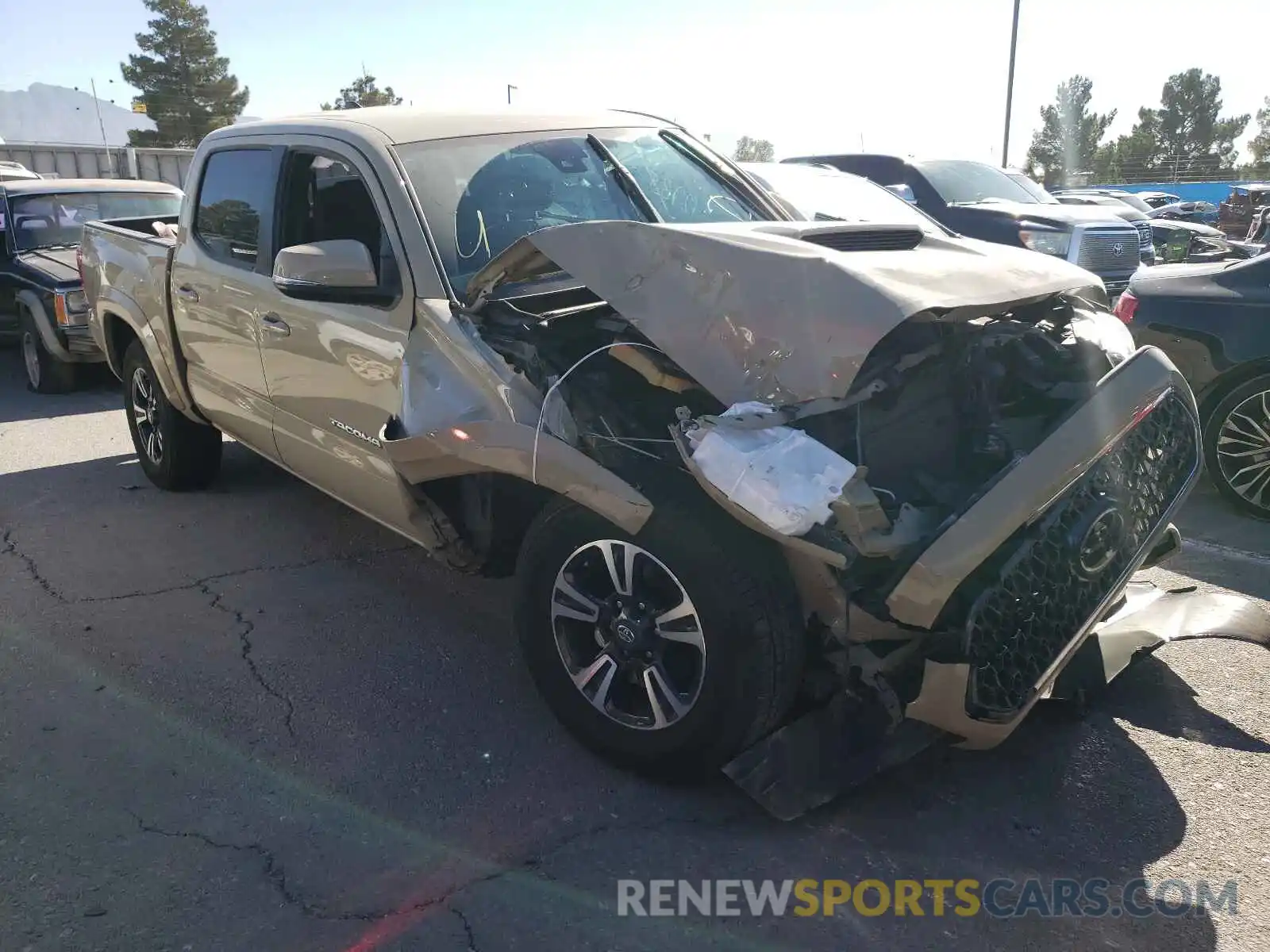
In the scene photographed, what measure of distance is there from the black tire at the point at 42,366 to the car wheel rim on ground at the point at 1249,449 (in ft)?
30.3

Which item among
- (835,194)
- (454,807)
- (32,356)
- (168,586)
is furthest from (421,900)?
(32,356)

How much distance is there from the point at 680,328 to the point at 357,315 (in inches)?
58.7

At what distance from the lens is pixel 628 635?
3.02m

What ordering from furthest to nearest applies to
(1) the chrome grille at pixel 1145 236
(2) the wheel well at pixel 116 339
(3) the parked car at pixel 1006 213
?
(1) the chrome grille at pixel 1145 236 → (3) the parked car at pixel 1006 213 → (2) the wheel well at pixel 116 339

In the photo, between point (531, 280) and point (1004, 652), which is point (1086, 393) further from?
point (531, 280)

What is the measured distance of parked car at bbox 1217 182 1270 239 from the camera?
25.5 m

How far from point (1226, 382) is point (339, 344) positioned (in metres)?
4.63

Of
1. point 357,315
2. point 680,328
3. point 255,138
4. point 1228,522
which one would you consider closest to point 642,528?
point 680,328

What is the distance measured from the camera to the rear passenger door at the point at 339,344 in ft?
12.2

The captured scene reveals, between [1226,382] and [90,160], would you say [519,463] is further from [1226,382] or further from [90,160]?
[90,160]

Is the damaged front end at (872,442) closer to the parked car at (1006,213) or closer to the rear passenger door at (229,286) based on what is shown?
the rear passenger door at (229,286)

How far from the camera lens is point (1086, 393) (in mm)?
3018

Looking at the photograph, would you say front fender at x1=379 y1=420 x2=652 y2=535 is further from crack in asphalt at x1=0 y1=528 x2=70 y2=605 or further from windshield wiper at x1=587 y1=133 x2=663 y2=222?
crack in asphalt at x1=0 y1=528 x2=70 y2=605

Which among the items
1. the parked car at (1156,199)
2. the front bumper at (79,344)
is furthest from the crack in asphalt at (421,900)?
the parked car at (1156,199)
